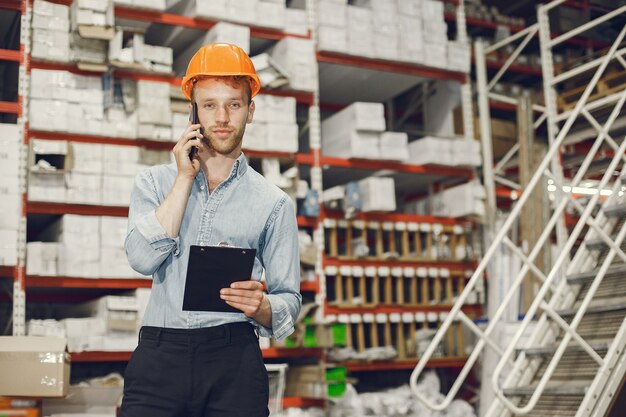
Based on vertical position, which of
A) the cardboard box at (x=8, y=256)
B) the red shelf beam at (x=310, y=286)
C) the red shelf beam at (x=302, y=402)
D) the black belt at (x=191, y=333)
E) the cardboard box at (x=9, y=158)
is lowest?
the red shelf beam at (x=302, y=402)

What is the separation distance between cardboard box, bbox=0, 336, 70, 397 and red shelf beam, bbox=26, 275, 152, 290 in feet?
4.27

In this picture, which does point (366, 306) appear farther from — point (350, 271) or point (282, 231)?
point (282, 231)

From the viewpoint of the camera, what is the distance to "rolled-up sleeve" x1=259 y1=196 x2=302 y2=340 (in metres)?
2.25

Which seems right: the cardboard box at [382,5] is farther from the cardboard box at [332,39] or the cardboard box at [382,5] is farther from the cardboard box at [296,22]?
the cardboard box at [296,22]

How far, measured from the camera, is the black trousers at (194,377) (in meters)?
2.05

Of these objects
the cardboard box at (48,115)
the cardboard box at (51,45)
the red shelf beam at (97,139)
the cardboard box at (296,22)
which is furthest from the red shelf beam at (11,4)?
the cardboard box at (296,22)

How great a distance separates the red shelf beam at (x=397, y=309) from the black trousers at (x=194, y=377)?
5.61 m

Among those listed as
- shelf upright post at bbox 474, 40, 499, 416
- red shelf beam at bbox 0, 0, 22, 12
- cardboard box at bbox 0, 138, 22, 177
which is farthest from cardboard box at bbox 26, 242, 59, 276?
shelf upright post at bbox 474, 40, 499, 416

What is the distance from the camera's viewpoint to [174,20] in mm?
7402

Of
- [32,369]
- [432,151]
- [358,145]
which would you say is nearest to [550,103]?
[432,151]

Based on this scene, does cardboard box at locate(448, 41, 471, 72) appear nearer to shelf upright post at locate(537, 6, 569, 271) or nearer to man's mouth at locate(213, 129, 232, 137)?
shelf upright post at locate(537, 6, 569, 271)

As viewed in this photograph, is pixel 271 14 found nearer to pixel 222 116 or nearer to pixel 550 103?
pixel 550 103

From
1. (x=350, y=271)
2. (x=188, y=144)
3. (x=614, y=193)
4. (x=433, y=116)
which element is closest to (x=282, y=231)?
(x=188, y=144)

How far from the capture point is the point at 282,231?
2287 millimetres
